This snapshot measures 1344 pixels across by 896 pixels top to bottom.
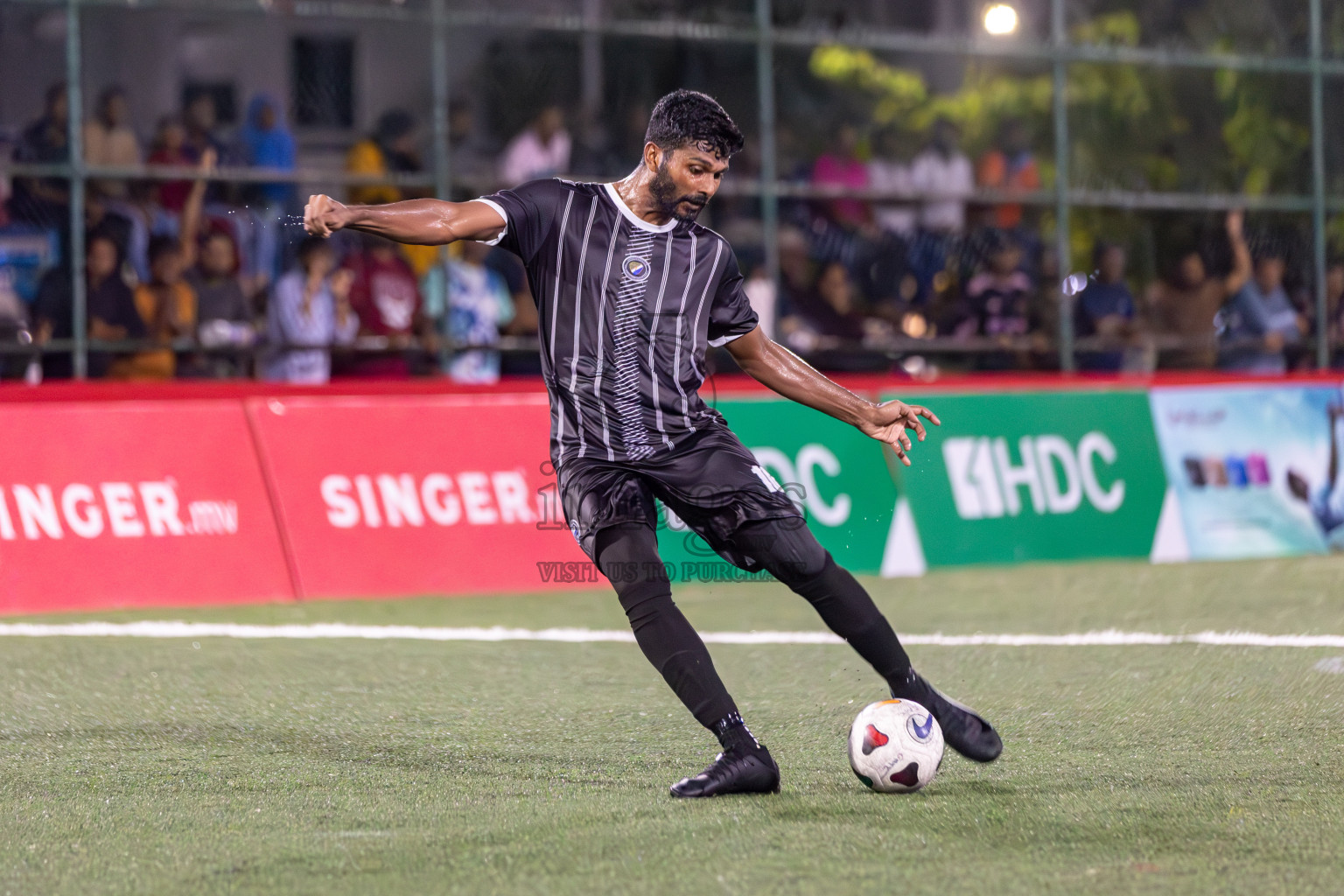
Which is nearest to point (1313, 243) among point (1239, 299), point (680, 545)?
point (1239, 299)

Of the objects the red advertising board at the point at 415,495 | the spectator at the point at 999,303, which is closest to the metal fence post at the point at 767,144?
the spectator at the point at 999,303

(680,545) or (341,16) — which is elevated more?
(341,16)

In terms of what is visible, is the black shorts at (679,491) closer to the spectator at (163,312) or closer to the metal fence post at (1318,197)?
the spectator at (163,312)

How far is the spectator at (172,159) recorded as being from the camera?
1210 cm

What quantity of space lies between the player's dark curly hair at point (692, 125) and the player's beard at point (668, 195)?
2.6 inches

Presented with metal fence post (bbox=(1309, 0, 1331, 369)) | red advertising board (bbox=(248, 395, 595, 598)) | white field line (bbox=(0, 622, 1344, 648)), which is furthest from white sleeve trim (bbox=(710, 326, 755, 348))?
metal fence post (bbox=(1309, 0, 1331, 369))

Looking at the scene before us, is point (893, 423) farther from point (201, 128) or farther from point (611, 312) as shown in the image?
point (201, 128)

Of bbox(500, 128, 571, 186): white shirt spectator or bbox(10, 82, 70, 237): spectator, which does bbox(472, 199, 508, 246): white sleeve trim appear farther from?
bbox(500, 128, 571, 186): white shirt spectator

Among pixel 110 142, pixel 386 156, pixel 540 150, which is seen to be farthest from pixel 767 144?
pixel 110 142

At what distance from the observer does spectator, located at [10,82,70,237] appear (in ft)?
38.9

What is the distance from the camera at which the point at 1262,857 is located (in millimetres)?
3723

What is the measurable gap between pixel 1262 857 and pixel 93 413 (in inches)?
279

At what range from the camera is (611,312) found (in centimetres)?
466

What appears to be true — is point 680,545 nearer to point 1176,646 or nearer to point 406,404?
point 406,404
